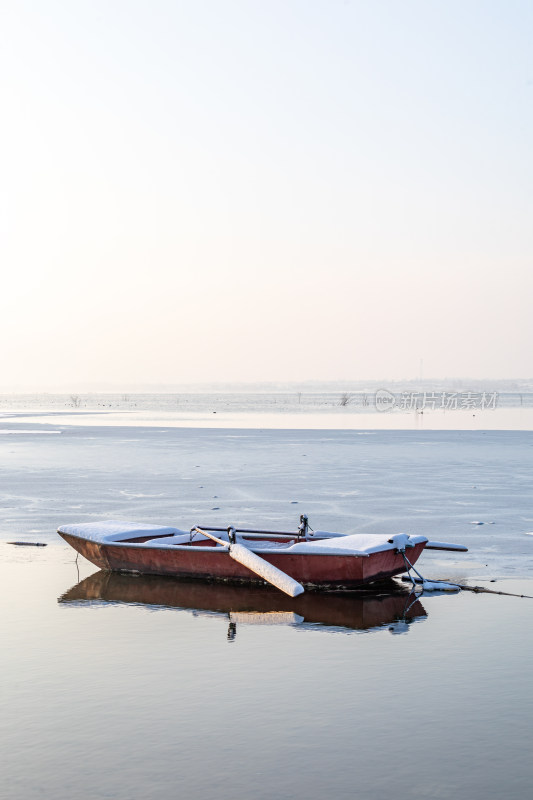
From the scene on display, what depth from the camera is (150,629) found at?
10.3 metres

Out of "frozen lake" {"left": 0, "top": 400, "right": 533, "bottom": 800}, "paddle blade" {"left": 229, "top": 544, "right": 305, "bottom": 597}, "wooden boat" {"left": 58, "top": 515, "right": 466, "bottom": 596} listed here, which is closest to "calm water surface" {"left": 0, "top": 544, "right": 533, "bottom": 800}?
"frozen lake" {"left": 0, "top": 400, "right": 533, "bottom": 800}

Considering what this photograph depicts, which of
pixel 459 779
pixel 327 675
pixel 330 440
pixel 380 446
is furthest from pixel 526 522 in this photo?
pixel 330 440

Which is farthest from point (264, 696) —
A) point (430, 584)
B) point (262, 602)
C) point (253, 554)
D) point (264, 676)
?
point (430, 584)

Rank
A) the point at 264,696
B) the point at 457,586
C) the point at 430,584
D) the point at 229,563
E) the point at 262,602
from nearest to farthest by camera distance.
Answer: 1. the point at 264,696
2. the point at 262,602
3. the point at 457,586
4. the point at 430,584
5. the point at 229,563

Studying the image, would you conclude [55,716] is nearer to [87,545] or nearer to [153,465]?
[87,545]

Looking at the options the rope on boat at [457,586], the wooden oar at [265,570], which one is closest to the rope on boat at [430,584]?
the rope on boat at [457,586]

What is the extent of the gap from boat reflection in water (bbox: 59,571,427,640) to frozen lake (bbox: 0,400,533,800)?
5cm

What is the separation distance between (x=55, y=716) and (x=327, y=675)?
255 centimetres

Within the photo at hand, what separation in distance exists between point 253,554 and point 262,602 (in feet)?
2.38

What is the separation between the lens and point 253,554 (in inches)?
488

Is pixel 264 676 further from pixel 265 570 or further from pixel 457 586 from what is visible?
pixel 457 586

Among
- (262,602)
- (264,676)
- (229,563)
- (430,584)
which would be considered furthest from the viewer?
(229,563)

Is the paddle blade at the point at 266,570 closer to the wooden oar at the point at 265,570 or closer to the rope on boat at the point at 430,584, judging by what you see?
the wooden oar at the point at 265,570

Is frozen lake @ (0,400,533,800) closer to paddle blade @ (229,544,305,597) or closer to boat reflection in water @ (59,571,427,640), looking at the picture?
boat reflection in water @ (59,571,427,640)
